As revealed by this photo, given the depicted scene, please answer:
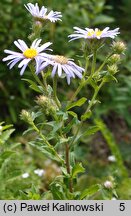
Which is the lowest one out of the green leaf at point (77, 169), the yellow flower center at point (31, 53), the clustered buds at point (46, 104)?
the green leaf at point (77, 169)

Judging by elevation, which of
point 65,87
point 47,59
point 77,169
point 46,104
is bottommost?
point 65,87

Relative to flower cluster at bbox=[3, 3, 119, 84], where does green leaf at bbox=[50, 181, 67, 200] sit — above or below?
below

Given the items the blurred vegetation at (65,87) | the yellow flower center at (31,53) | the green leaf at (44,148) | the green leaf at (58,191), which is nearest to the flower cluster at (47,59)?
the yellow flower center at (31,53)

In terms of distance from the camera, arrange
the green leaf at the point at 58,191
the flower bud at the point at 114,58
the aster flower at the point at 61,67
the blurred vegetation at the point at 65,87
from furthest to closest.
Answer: the blurred vegetation at the point at 65,87 < the green leaf at the point at 58,191 < the flower bud at the point at 114,58 < the aster flower at the point at 61,67

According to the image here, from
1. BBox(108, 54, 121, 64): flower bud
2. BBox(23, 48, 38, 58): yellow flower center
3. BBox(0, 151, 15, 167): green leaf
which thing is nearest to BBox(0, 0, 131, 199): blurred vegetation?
BBox(0, 151, 15, 167): green leaf

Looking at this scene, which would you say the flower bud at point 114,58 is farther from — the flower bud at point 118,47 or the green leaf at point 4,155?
the green leaf at point 4,155

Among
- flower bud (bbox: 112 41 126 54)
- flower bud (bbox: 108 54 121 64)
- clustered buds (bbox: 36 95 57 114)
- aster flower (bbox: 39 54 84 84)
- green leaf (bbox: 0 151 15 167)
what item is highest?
aster flower (bbox: 39 54 84 84)

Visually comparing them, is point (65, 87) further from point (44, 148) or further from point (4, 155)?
point (44, 148)

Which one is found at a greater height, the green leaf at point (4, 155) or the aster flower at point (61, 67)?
the aster flower at point (61, 67)

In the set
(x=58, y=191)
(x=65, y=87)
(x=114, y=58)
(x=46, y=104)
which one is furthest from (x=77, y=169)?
(x=65, y=87)

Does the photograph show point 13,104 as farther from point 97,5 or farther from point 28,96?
point 97,5

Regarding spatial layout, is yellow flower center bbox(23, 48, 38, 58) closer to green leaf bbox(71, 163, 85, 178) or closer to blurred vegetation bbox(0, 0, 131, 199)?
green leaf bbox(71, 163, 85, 178)
